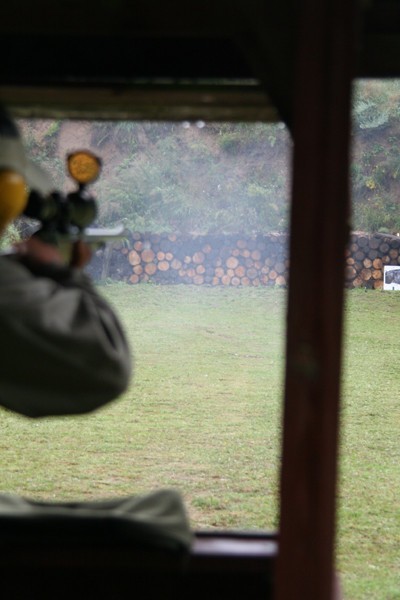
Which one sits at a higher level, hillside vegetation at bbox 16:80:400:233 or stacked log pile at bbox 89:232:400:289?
hillside vegetation at bbox 16:80:400:233

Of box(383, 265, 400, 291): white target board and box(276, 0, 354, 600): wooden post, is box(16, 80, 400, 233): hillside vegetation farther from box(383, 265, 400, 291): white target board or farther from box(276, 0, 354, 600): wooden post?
box(276, 0, 354, 600): wooden post

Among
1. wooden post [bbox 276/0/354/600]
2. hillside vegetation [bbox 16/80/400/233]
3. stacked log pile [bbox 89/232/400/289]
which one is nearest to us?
wooden post [bbox 276/0/354/600]

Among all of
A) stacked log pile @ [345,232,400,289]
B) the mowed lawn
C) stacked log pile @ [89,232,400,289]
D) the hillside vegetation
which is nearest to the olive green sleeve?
the mowed lawn

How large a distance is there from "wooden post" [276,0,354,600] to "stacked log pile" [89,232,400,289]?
35.9 feet

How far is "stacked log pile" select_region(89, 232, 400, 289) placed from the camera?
40.7ft

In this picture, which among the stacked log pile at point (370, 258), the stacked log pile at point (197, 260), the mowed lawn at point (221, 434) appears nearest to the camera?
the mowed lawn at point (221, 434)

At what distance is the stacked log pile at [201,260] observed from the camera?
12422 millimetres

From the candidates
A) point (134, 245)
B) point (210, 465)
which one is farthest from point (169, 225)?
point (210, 465)

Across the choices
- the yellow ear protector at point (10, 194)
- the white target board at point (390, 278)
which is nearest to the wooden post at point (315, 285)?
the yellow ear protector at point (10, 194)

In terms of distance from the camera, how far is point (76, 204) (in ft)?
Result: 6.86

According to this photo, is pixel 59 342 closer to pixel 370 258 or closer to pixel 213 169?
pixel 370 258

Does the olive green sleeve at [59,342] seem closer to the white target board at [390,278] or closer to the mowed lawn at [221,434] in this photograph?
the mowed lawn at [221,434]

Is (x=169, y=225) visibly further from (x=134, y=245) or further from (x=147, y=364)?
(x=147, y=364)

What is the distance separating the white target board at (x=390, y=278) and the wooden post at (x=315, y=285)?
11.5m
